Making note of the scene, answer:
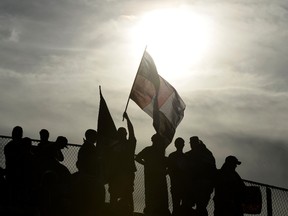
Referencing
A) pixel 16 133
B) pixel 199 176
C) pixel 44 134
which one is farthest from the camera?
pixel 199 176

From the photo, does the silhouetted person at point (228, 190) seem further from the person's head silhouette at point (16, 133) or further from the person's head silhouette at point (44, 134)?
the person's head silhouette at point (16, 133)

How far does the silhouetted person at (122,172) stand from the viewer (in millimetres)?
14645

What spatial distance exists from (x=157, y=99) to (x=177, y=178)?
6.62ft

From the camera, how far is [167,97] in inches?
655

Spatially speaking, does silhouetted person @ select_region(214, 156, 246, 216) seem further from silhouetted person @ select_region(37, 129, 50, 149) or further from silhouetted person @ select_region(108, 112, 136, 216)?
silhouetted person @ select_region(37, 129, 50, 149)

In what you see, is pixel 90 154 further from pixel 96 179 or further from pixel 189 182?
pixel 189 182

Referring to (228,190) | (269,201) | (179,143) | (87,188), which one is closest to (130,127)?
(179,143)

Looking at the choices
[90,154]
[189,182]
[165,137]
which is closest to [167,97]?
[165,137]

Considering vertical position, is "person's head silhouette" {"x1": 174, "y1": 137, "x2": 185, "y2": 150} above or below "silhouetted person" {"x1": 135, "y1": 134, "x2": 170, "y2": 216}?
above

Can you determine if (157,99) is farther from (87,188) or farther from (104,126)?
(87,188)

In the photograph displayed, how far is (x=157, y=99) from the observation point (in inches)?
643

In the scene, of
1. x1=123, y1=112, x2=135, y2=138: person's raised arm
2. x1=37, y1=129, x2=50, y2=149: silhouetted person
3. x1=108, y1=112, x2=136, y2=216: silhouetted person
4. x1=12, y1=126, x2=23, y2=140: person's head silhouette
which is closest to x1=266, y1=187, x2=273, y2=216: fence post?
x1=108, y1=112, x2=136, y2=216: silhouetted person

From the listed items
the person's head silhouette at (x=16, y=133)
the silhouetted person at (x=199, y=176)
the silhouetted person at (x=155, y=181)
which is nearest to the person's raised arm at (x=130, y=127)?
the silhouetted person at (x=155, y=181)

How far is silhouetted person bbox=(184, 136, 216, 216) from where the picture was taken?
15328 mm
